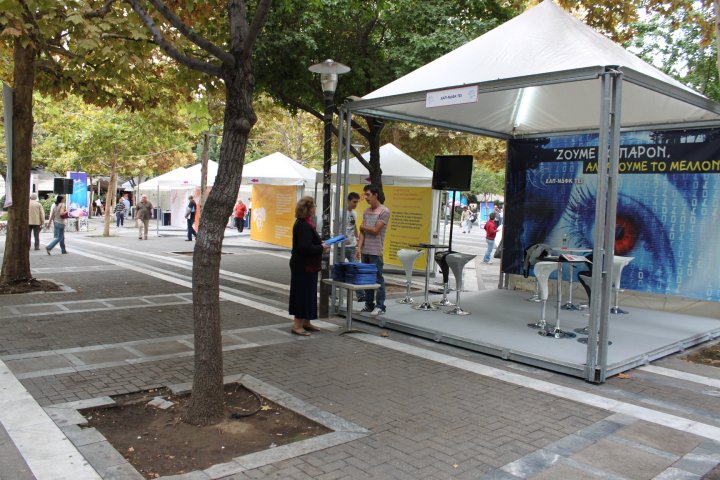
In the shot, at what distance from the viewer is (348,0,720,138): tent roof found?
235 inches

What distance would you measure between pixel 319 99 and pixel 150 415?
855 centimetres

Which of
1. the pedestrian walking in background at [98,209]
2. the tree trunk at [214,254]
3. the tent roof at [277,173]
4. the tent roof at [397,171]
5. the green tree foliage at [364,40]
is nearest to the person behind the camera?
the tree trunk at [214,254]

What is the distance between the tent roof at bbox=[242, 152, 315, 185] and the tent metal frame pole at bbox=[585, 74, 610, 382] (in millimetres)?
13601

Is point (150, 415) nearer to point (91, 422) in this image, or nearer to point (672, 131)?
point (91, 422)

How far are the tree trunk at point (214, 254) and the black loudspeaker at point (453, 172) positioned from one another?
5.93 metres

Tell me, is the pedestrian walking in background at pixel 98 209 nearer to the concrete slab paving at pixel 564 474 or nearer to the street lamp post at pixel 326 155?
the street lamp post at pixel 326 155

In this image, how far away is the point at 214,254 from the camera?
4.25 meters

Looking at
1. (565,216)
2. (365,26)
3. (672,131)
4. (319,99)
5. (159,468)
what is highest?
(365,26)

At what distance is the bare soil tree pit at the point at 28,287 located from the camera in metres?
9.46

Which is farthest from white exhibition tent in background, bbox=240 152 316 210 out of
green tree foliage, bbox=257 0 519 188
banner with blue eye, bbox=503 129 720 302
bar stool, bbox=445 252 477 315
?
bar stool, bbox=445 252 477 315

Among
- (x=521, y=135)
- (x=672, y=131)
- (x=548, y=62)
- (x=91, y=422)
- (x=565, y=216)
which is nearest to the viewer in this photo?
(x=91, y=422)

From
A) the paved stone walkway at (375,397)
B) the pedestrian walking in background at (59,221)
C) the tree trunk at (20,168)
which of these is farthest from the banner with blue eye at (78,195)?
the paved stone walkway at (375,397)

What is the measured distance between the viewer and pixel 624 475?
11.9 feet

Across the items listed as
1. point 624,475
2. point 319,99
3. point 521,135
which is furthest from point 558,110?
point 624,475
